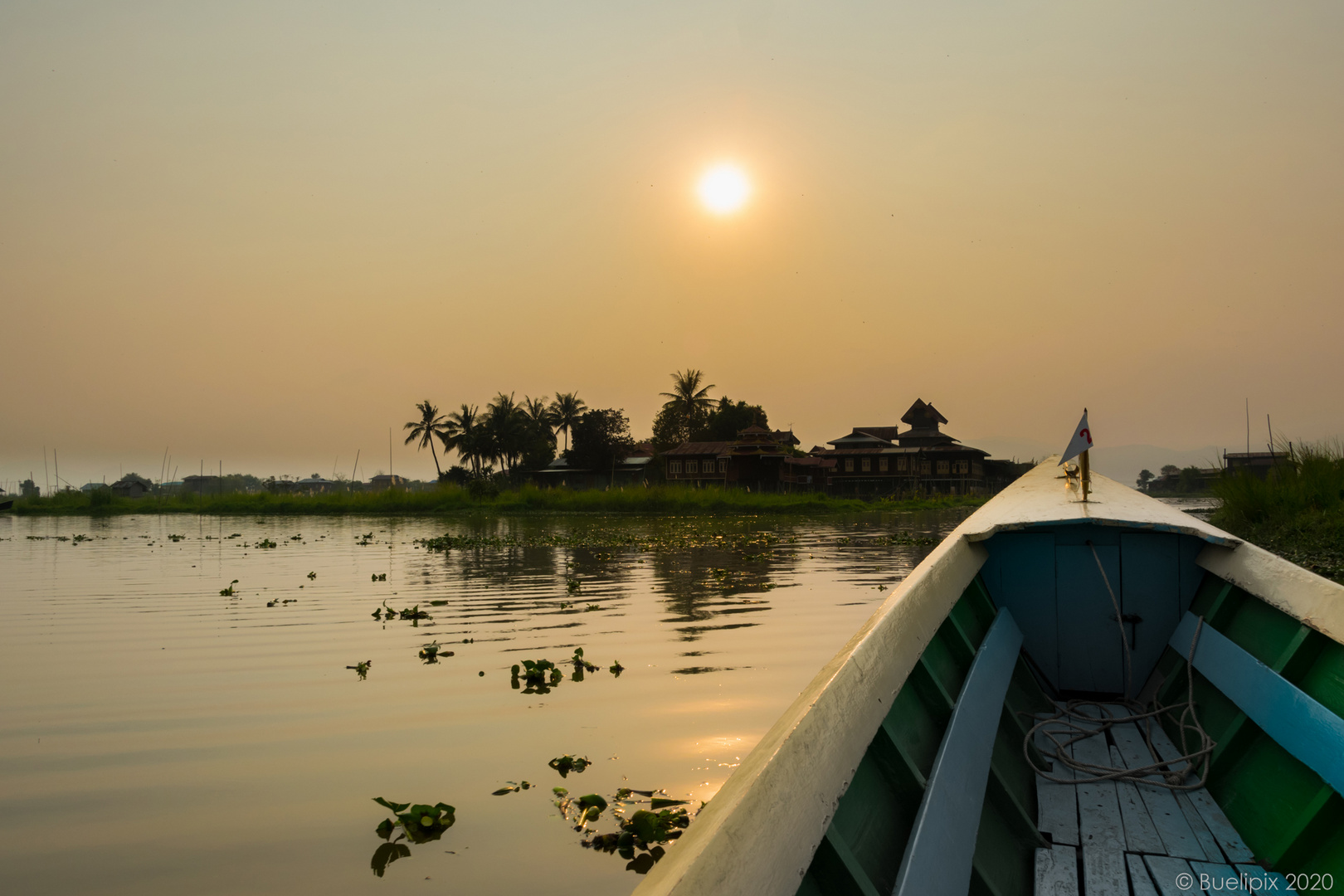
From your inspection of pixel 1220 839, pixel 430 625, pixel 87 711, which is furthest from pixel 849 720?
pixel 430 625

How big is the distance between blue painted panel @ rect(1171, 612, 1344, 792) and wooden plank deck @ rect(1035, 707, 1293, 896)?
0.37m

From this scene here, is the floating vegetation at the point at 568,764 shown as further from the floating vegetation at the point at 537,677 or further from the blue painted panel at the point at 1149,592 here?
the blue painted panel at the point at 1149,592

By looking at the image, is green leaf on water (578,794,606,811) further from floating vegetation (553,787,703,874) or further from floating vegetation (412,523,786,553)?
floating vegetation (412,523,786,553)

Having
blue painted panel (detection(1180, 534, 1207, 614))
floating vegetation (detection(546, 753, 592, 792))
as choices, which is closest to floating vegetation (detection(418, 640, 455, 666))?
floating vegetation (detection(546, 753, 592, 792))

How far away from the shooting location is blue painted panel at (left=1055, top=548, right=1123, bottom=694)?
444cm

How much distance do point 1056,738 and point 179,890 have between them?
411 centimetres

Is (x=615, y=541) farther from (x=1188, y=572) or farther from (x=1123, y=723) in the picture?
(x=1123, y=723)

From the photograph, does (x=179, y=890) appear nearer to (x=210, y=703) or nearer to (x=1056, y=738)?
(x=210, y=703)

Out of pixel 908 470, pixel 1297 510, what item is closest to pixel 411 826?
pixel 1297 510

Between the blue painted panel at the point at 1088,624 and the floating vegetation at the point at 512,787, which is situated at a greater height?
the blue painted panel at the point at 1088,624

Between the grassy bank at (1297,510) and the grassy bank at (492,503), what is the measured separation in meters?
30.3

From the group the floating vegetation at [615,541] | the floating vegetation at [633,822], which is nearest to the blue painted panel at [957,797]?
the floating vegetation at [633,822]

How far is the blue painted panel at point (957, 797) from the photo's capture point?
1864mm

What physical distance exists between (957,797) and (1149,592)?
2.83 m
